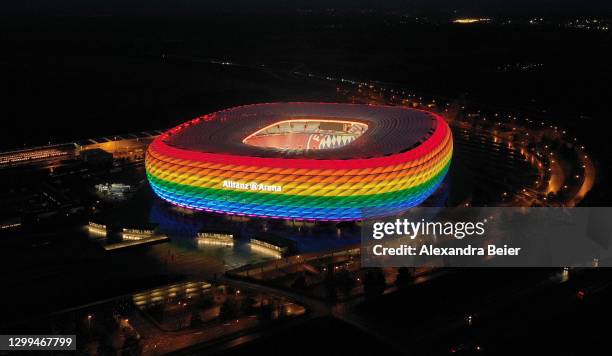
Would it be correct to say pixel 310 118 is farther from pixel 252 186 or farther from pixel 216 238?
pixel 216 238

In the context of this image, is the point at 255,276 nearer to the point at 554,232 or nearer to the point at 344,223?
the point at 344,223

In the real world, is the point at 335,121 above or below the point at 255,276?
above

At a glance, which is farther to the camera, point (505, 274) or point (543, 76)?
point (543, 76)

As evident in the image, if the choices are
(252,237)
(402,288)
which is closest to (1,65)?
(252,237)

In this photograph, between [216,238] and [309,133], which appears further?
[309,133]

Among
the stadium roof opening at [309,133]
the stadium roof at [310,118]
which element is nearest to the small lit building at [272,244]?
the stadium roof at [310,118]

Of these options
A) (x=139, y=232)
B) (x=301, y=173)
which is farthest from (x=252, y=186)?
(x=139, y=232)
